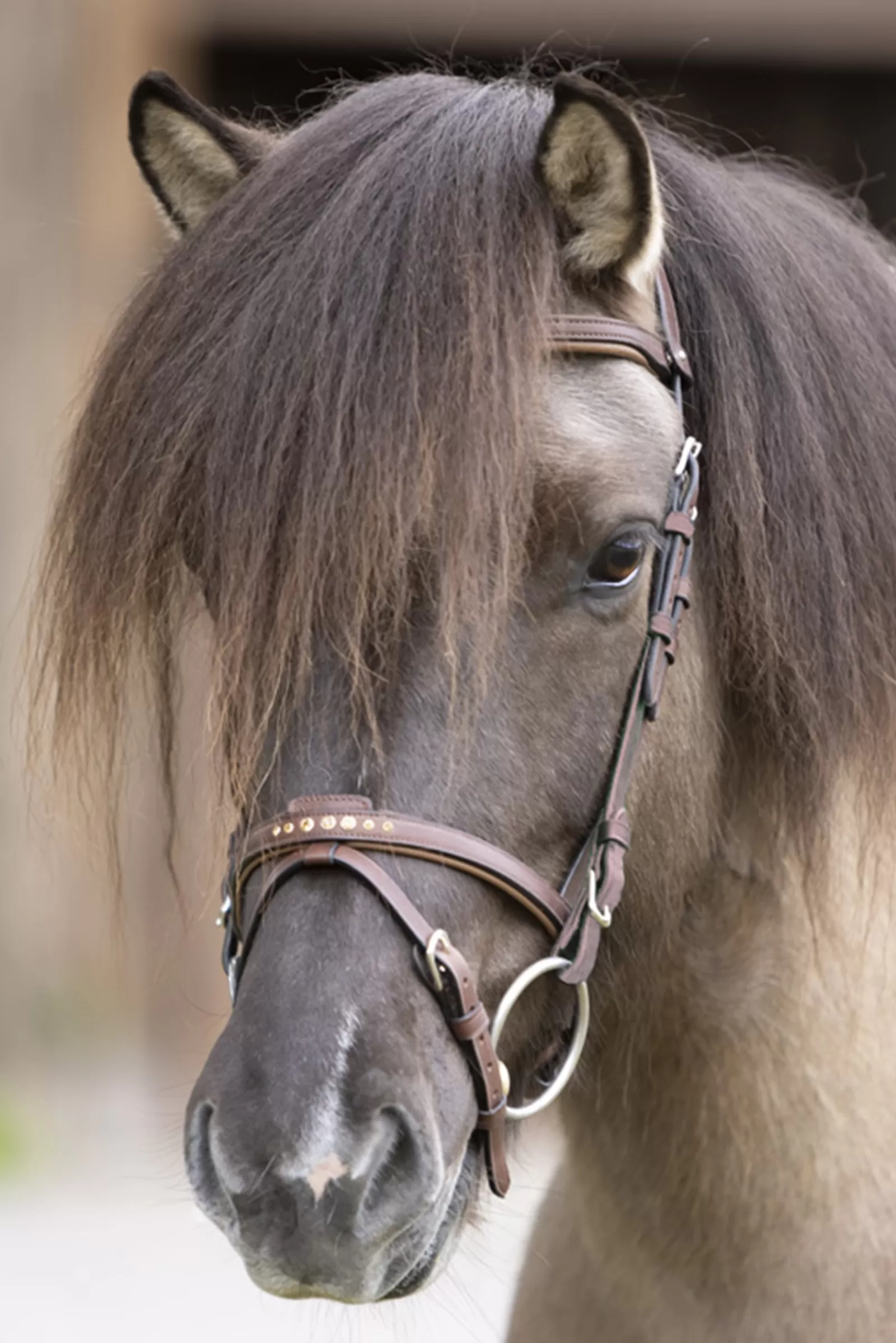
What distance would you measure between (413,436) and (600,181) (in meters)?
0.29

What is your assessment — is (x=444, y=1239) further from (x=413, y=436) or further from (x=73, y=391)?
(x=73, y=391)

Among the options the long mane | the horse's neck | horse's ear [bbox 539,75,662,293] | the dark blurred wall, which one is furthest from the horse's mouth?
the dark blurred wall

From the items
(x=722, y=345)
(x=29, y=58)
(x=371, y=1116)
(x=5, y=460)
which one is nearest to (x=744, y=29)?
(x=29, y=58)

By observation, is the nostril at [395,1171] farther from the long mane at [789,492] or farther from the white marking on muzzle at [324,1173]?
the long mane at [789,492]

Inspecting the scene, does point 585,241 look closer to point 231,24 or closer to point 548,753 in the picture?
point 548,753

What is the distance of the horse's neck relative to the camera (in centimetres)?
135

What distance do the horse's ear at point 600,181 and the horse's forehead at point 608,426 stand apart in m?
0.09

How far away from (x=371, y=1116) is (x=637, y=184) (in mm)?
765

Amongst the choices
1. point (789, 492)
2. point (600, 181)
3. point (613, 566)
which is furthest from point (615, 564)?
point (600, 181)

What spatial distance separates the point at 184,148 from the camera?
4.69 ft

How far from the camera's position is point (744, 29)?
4121 millimetres

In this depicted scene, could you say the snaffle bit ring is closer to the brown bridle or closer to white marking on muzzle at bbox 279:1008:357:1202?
the brown bridle

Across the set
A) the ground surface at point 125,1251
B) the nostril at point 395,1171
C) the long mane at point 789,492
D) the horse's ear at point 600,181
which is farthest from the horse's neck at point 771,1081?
the ground surface at point 125,1251

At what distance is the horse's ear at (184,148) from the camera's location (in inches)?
54.8
